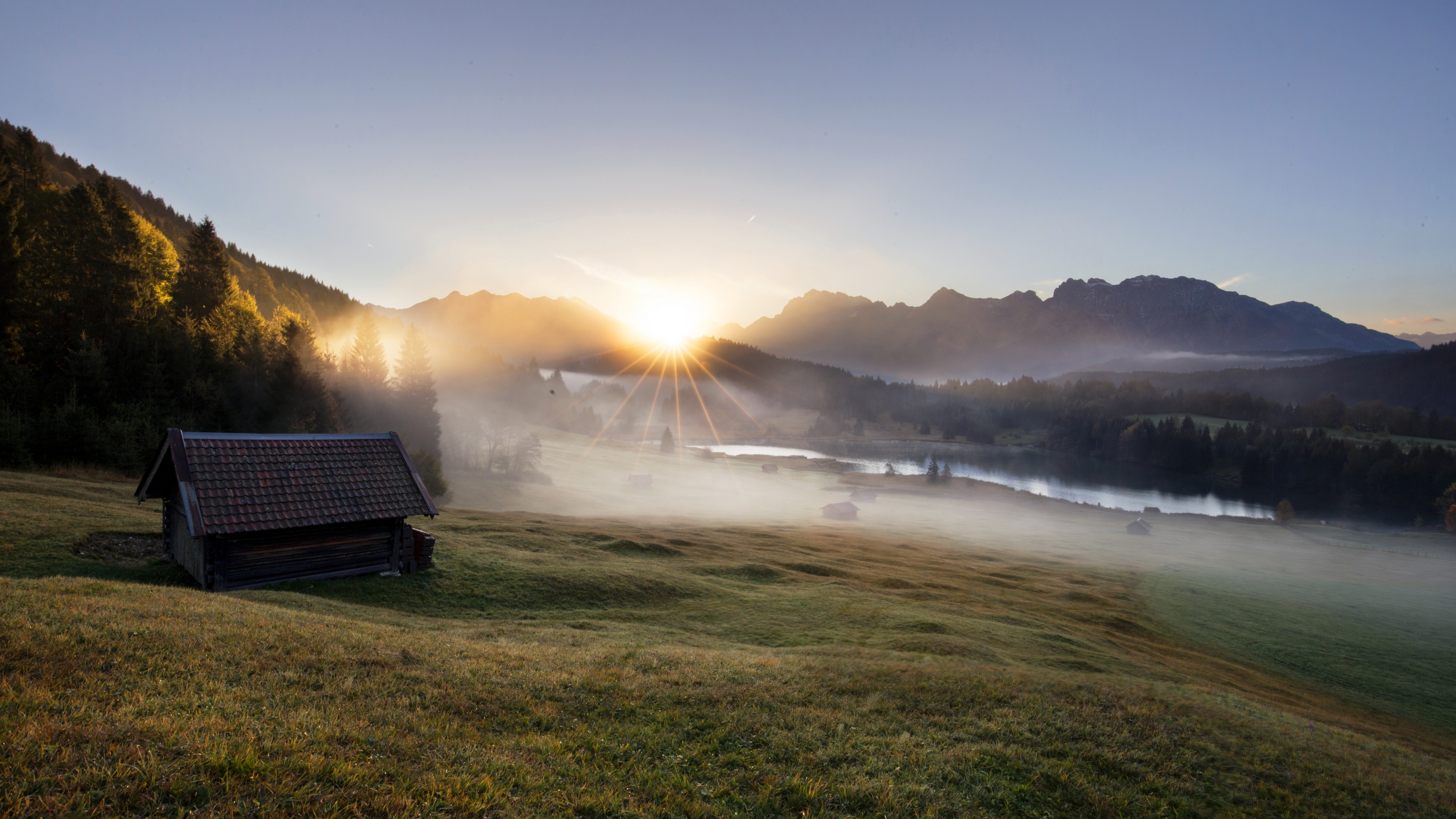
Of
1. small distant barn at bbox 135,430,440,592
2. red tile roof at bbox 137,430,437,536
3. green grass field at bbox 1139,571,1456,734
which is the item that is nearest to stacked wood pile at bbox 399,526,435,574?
small distant barn at bbox 135,430,440,592

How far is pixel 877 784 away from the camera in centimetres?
952

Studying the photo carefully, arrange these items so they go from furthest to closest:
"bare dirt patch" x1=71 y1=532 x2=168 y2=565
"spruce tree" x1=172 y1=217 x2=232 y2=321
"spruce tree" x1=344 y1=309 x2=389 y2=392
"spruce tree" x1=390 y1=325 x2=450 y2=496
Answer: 1. "spruce tree" x1=344 y1=309 x2=389 y2=392
2. "spruce tree" x1=390 y1=325 x2=450 y2=496
3. "spruce tree" x1=172 y1=217 x2=232 y2=321
4. "bare dirt patch" x1=71 y1=532 x2=168 y2=565

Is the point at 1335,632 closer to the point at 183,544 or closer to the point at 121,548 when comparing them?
the point at 183,544

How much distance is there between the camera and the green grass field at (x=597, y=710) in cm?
718

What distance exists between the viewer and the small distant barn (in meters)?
20.0

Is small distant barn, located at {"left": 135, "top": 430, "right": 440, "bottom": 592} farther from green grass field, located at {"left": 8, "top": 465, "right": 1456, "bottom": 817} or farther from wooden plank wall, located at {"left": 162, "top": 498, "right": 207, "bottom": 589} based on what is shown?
green grass field, located at {"left": 8, "top": 465, "right": 1456, "bottom": 817}

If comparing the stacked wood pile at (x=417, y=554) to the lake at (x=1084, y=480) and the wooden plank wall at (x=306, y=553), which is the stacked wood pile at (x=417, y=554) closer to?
the wooden plank wall at (x=306, y=553)

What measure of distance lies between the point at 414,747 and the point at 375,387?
299ft

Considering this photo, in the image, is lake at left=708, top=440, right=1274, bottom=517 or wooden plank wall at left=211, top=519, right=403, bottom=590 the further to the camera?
lake at left=708, top=440, right=1274, bottom=517

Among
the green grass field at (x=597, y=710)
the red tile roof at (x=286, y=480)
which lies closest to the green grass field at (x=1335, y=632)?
the green grass field at (x=597, y=710)

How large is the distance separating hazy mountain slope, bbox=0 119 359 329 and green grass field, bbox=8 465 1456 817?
118 metres

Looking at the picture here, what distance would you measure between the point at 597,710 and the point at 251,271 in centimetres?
15744

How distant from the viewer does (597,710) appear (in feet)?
36.9

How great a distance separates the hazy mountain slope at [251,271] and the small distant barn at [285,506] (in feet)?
355
